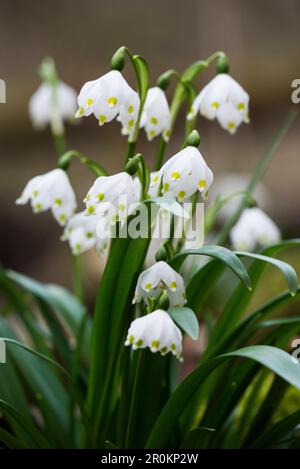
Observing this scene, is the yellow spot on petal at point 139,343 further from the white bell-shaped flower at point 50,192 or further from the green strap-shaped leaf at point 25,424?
the white bell-shaped flower at point 50,192

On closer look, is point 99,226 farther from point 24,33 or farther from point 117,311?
point 24,33

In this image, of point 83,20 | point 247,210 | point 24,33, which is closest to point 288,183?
point 83,20

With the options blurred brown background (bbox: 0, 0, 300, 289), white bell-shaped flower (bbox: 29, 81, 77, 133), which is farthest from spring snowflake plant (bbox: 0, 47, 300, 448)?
blurred brown background (bbox: 0, 0, 300, 289)

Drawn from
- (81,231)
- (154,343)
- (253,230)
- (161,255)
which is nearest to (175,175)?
(161,255)

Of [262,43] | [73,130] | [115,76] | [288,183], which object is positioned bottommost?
[115,76]

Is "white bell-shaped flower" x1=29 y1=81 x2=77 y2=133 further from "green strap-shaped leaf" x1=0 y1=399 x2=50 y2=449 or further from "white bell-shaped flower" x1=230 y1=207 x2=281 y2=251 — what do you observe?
"green strap-shaped leaf" x1=0 y1=399 x2=50 y2=449

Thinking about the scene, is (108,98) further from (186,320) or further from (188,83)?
(186,320)
